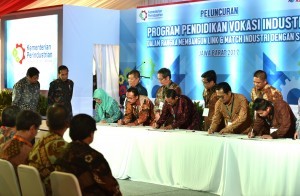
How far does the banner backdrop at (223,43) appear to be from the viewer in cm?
811

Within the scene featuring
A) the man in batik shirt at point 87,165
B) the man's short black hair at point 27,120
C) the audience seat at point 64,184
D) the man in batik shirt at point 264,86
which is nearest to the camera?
the audience seat at point 64,184

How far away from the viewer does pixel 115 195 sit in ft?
10.4

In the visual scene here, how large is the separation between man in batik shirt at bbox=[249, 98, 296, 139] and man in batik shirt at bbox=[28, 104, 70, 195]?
2.26 m

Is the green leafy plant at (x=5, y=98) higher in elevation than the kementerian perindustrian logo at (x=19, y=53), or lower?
lower

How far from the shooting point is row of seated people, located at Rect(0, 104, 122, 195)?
10.3 feet

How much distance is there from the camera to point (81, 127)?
3221 millimetres

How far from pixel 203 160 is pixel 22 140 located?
2.38m

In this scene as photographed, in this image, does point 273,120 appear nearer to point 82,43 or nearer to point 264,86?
point 264,86

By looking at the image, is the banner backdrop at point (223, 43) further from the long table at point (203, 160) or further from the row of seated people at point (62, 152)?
the row of seated people at point (62, 152)


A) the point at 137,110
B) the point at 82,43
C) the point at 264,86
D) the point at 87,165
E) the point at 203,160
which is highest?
the point at 82,43

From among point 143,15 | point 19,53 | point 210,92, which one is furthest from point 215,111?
point 19,53

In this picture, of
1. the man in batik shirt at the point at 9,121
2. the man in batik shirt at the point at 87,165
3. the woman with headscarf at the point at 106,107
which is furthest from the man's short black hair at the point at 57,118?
the woman with headscarf at the point at 106,107

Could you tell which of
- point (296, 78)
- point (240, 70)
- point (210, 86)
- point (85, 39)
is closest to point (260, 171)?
point (210, 86)

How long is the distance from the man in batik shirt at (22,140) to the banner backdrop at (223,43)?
16.5 ft
